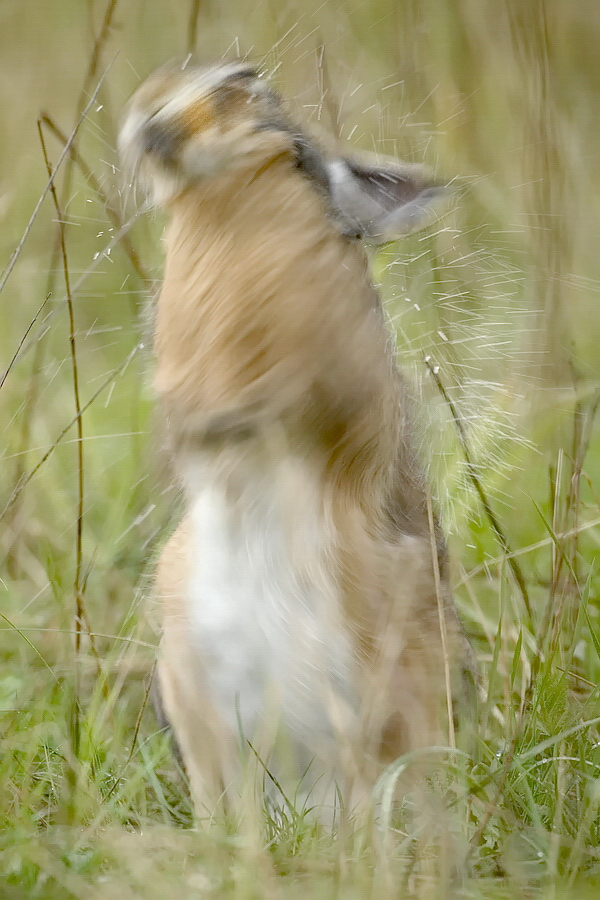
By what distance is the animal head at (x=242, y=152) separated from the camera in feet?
4.16

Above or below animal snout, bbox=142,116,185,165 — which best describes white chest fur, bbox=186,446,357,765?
below

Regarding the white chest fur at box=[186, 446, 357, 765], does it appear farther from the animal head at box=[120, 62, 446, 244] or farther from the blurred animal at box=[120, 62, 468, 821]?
the animal head at box=[120, 62, 446, 244]

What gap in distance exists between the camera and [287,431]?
1267mm

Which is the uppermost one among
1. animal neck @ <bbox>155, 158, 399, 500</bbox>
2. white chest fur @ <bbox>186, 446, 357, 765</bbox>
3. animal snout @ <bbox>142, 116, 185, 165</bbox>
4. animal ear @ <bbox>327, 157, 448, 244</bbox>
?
animal snout @ <bbox>142, 116, 185, 165</bbox>

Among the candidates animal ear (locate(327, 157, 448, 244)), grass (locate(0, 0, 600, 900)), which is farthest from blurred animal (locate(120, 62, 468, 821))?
grass (locate(0, 0, 600, 900))

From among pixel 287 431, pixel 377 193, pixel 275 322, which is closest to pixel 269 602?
pixel 287 431

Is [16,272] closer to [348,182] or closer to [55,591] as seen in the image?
[55,591]

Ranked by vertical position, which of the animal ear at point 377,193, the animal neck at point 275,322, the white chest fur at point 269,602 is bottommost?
the white chest fur at point 269,602

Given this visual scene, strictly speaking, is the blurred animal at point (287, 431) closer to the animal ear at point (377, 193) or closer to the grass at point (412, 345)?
the animal ear at point (377, 193)

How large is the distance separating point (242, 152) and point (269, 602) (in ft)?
1.77

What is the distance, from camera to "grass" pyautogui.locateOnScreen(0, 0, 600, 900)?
1.29m

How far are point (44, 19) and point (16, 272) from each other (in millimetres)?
440

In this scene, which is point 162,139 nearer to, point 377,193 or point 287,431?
point 377,193

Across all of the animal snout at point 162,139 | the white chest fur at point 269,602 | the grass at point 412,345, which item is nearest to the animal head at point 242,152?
the animal snout at point 162,139
